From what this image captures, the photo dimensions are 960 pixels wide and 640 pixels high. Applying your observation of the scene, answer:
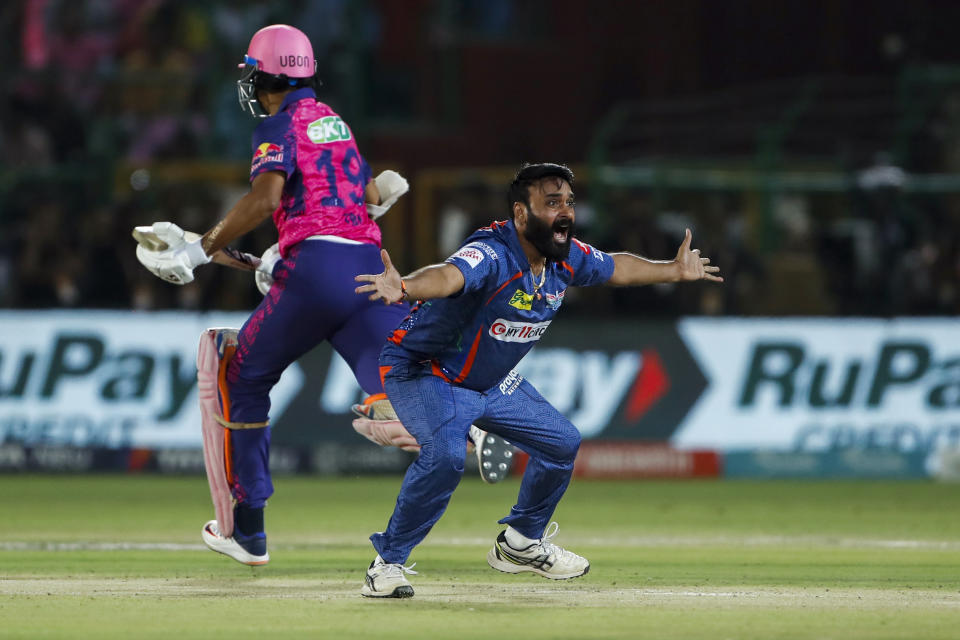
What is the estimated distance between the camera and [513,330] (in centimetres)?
747

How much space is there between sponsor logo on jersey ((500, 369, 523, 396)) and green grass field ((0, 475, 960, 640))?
37.6 inches

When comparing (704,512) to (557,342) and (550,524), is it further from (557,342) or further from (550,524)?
(550,524)

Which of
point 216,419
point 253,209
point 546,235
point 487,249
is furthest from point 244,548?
point 546,235

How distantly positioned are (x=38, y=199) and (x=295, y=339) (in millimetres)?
8830

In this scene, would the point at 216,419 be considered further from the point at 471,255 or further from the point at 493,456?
the point at 471,255

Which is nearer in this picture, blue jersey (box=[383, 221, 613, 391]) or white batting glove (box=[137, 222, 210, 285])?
blue jersey (box=[383, 221, 613, 391])

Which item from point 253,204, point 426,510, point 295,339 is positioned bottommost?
point 426,510

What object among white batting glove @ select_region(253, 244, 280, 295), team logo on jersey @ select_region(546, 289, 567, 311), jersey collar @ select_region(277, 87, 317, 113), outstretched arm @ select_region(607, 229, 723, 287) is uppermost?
jersey collar @ select_region(277, 87, 317, 113)

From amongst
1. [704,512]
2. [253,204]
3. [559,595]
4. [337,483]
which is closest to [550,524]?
[559,595]

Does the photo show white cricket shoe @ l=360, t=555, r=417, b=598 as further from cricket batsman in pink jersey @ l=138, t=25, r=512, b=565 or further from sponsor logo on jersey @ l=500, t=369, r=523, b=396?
sponsor logo on jersey @ l=500, t=369, r=523, b=396

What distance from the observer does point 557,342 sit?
15.2m

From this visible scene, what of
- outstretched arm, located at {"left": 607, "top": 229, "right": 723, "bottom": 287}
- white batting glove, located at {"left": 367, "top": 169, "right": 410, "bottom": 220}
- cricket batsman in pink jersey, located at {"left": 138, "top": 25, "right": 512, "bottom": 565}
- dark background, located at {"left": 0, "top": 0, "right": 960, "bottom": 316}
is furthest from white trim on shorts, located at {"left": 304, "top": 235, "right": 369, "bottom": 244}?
dark background, located at {"left": 0, "top": 0, "right": 960, "bottom": 316}

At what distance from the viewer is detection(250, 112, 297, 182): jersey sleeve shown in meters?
7.98

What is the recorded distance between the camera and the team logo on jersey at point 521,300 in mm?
7375
